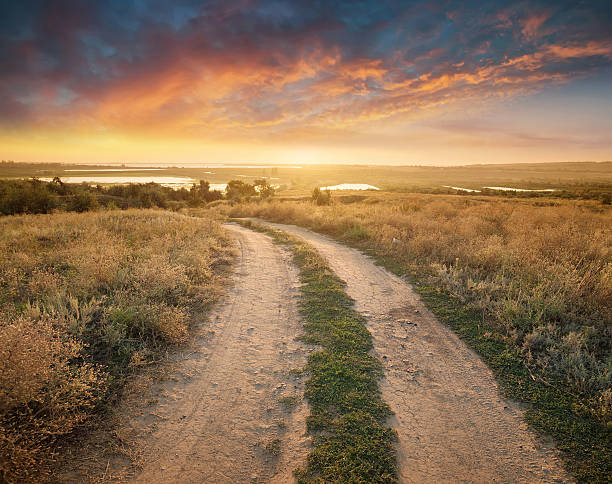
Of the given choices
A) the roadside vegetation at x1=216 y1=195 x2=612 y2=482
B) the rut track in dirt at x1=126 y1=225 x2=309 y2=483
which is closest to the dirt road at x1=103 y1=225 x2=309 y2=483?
the rut track in dirt at x1=126 y1=225 x2=309 y2=483

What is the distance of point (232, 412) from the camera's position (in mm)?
3689

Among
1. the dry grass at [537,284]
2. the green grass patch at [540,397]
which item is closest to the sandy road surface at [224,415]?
the green grass patch at [540,397]

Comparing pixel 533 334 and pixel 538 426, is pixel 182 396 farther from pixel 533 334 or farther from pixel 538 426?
pixel 533 334

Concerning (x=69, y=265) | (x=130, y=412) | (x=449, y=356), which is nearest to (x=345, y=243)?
(x=449, y=356)

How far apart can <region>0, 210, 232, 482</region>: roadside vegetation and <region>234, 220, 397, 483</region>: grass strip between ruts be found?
2.61 metres

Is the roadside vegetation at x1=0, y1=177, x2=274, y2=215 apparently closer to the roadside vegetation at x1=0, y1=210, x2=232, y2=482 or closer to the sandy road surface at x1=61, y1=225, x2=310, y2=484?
the roadside vegetation at x1=0, y1=210, x2=232, y2=482

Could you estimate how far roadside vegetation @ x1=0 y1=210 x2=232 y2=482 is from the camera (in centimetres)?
301

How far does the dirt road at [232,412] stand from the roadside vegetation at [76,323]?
702mm

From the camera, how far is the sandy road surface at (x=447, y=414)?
118 inches

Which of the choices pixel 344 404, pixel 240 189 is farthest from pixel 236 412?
pixel 240 189

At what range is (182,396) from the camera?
12.9 ft

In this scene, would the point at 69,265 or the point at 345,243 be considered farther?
the point at 345,243

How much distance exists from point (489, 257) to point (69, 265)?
12442mm

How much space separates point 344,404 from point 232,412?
1485 mm
